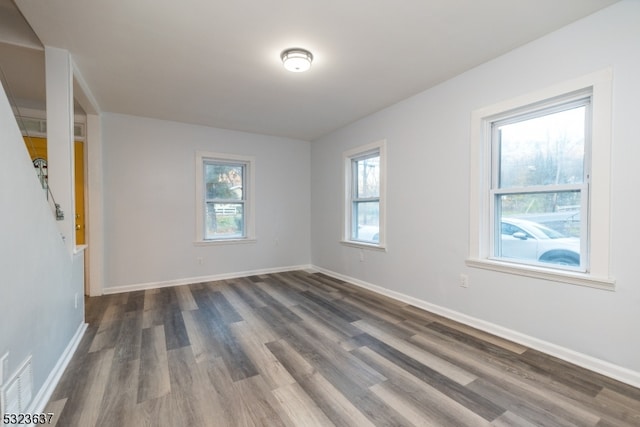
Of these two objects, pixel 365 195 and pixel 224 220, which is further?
pixel 224 220

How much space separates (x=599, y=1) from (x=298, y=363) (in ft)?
10.7

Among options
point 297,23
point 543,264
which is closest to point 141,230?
point 297,23

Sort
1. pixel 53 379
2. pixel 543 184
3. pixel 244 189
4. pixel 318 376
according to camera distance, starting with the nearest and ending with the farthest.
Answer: pixel 53 379
pixel 318 376
pixel 543 184
pixel 244 189

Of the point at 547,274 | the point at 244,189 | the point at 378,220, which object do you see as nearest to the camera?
the point at 547,274

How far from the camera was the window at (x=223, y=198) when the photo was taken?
4519 mm

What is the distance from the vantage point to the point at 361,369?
203cm

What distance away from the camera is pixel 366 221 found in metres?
4.38

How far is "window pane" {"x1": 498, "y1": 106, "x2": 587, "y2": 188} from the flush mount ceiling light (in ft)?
6.26

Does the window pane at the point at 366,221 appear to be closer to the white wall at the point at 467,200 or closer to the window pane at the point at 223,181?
the white wall at the point at 467,200

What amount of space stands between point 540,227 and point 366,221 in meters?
2.30

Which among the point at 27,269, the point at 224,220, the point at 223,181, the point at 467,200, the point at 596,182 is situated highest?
the point at 223,181

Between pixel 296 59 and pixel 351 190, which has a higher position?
pixel 296 59

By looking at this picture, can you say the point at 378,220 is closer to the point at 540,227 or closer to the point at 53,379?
the point at 540,227

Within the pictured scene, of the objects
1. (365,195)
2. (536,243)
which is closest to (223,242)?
(365,195)
